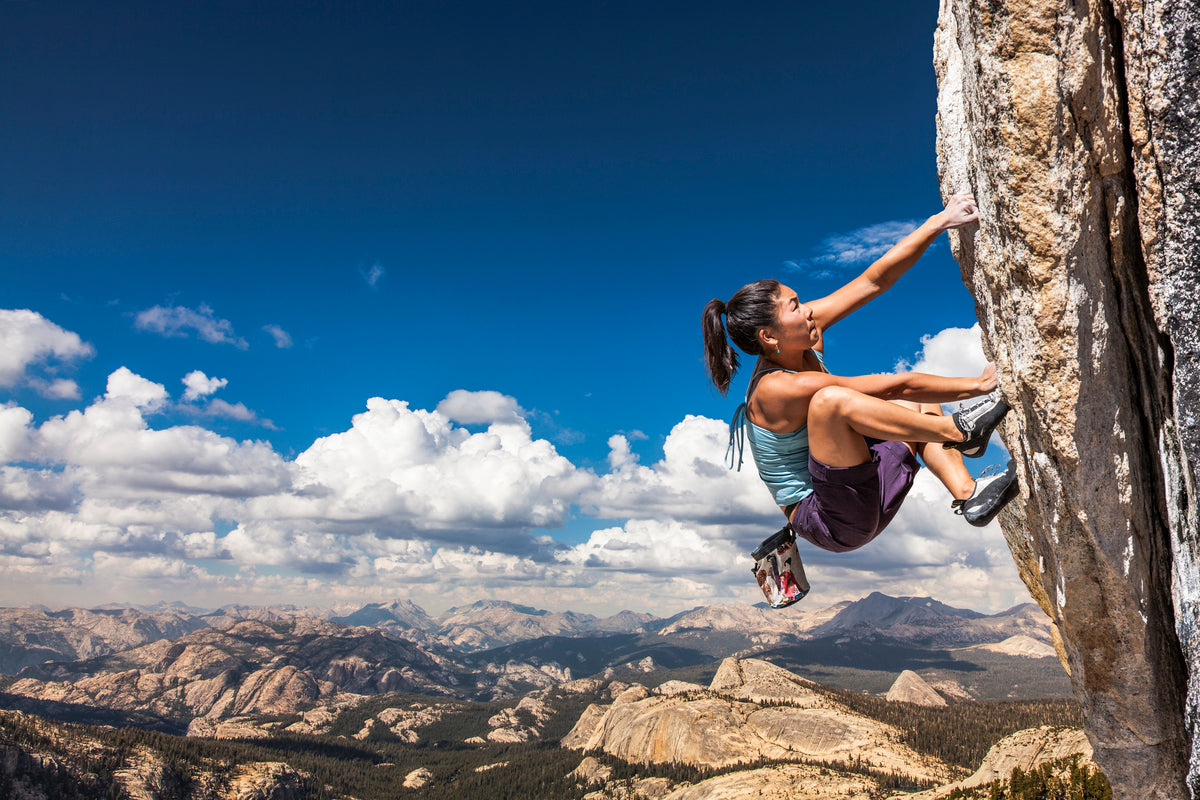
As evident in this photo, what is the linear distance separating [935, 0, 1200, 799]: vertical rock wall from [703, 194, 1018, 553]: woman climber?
0.39 m

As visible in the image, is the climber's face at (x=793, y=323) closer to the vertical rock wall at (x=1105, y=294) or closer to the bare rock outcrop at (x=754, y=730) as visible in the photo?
the vertical rock wall at (x=1105, y=294)

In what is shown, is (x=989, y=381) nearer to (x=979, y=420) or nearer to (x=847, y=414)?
(x=979, y=420)

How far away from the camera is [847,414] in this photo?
18.1 feet

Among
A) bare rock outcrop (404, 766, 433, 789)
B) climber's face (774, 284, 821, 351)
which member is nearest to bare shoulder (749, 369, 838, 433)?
climber's face (774, 284, 821, 351)

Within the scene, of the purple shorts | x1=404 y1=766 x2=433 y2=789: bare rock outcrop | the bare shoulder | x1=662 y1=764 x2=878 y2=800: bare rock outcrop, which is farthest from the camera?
x1=404 y1=766 x2=433 y2=789: bare rock outcrop

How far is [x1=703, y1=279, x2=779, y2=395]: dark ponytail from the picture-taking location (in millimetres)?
5977

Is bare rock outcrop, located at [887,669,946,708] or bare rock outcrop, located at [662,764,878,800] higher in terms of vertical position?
bare rock outcrop, located at [662,764,878,800]

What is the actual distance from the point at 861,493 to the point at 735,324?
196 centimetres

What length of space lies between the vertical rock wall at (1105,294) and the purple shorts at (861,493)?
1062 millimetres

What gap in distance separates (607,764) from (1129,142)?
554 ft

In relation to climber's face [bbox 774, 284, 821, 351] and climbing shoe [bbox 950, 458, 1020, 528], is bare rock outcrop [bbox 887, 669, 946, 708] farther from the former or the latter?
climber's face [bbox 774, 284, 821, 351]

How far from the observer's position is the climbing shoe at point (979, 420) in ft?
17.3

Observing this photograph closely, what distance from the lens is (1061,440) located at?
15.3 ft

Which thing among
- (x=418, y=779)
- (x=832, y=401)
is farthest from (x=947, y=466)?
(x=418, y=779)
